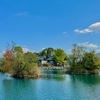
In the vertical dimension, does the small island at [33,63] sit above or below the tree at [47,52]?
below

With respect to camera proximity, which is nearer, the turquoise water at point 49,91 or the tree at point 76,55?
the turquoise water at point 49,91

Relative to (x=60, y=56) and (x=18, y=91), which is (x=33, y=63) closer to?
(x=18, y=91)

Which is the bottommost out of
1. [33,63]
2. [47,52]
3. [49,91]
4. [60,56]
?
[49,91]

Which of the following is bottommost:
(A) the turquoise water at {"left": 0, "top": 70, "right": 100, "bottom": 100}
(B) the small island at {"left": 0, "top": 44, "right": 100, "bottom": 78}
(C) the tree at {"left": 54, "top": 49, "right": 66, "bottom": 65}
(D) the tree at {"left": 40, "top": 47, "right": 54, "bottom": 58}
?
(A) the turquoise water at {"left": 0, "top": 70, "right": 100, "bottom": 100}

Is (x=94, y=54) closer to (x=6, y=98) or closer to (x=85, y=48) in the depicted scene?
(x=85, y=48)

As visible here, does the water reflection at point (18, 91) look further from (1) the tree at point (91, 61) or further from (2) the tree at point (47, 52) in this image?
(2) the tree at point (47, 52)

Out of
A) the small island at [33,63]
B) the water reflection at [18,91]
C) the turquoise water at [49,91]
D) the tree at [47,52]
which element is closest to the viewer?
the turquoise water at [49,91]

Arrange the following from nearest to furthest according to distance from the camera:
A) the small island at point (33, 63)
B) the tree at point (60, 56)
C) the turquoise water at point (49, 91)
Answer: the turquoise water at point (49, 91)
the small island at point (33, 63)
the tree at point (60, 56)

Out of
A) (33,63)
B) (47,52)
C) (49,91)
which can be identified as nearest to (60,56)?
(47,52)

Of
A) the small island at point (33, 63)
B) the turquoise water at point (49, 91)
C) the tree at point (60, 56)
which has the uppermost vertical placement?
the tree at point (60, 56)

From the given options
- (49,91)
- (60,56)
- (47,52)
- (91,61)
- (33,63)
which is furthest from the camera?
(47,52)

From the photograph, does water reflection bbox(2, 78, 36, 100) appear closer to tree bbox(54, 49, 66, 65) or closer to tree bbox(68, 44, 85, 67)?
tree bbox(68, 44, 85, 67)

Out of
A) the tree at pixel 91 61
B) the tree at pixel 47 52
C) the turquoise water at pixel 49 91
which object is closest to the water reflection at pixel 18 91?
the turquoise water at pixel 49 91

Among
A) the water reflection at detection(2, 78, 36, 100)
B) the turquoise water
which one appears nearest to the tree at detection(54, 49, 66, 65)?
the turquoise water
